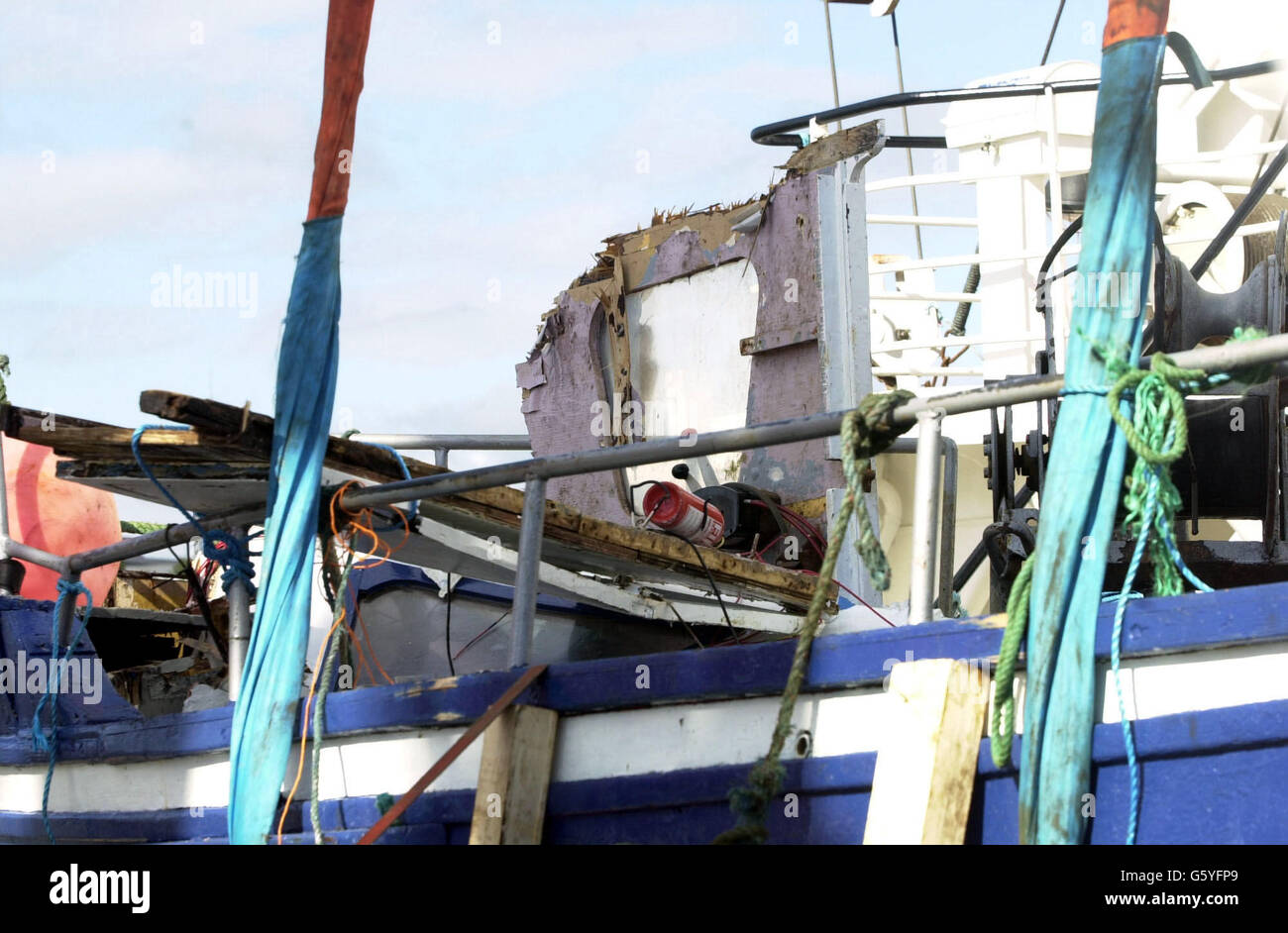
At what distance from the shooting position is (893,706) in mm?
2963

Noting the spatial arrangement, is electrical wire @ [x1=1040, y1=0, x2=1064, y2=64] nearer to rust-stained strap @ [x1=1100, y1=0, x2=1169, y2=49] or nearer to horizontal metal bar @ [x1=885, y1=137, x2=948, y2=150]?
horizontal metal bar @ [x1=885, y1=137, x2=948, y2=150]

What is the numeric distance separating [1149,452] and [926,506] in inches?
20.7

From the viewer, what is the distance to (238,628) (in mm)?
4258

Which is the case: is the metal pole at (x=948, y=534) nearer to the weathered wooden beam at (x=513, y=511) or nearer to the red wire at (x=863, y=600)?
the weathered wooden beam at (x=513, y=511)

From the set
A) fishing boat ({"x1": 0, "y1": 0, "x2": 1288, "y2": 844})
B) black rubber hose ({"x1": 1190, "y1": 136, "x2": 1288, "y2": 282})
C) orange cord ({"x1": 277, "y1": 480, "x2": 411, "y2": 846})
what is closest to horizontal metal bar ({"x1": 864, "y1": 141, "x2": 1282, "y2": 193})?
fishing boat ({"x1": 0, "y1": 0, "x2": 1288, "y2": 844})

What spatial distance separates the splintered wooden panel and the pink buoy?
278cm

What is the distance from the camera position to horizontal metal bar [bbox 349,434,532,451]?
6223 millimetres

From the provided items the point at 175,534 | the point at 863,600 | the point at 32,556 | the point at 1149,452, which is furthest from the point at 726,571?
the point at 32,556

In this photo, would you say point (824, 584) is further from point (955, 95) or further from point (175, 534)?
point (955, 95)

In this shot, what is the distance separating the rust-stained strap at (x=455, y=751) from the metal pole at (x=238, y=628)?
2.73 ft

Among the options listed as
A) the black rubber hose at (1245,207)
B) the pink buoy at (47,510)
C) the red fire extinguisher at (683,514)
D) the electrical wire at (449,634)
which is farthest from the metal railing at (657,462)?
the pink buoy at (47,510)

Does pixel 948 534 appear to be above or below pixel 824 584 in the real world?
above

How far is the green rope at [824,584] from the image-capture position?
2.93 metres

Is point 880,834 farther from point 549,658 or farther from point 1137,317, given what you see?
point 549,658
